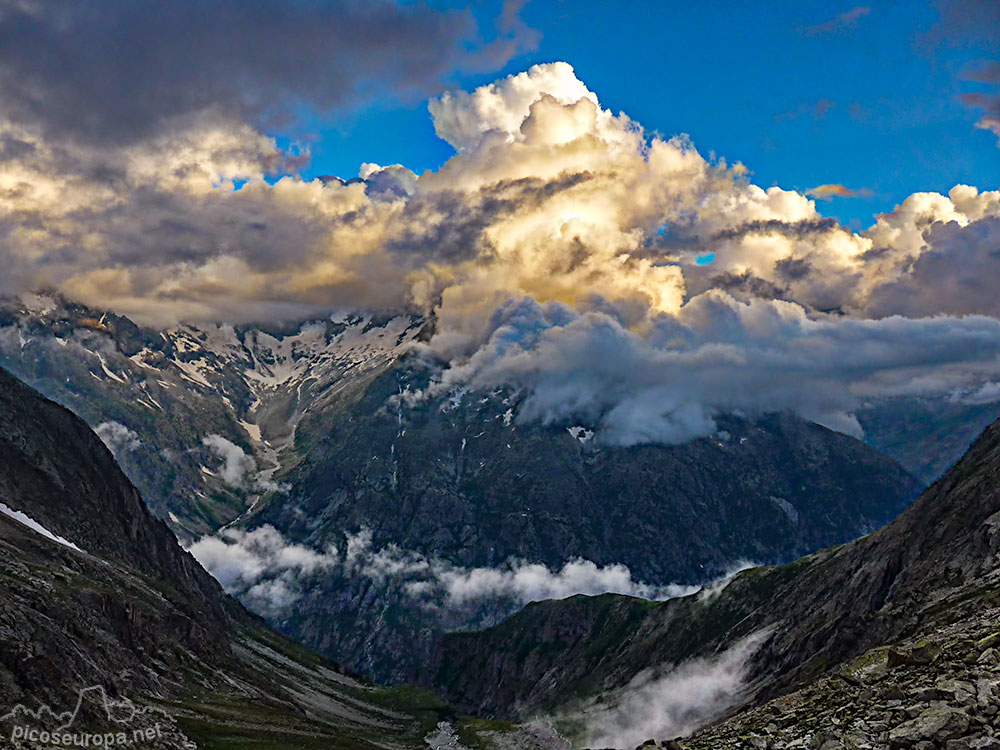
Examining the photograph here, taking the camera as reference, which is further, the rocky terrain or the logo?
the logo

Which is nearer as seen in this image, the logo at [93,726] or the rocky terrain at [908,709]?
the rocky terrain at [908,709]

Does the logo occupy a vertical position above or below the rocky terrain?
below

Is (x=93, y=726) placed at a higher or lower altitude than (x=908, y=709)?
lower

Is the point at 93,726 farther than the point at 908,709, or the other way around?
the point at 93,726

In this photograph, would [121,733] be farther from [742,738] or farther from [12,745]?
[742,738]

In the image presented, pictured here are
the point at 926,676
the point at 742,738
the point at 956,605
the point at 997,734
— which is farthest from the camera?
the point at 956,605

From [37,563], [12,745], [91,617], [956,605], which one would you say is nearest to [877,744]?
[12,745]

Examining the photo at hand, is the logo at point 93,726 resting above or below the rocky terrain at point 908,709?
below

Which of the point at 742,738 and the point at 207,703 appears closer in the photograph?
the point at 742,738
